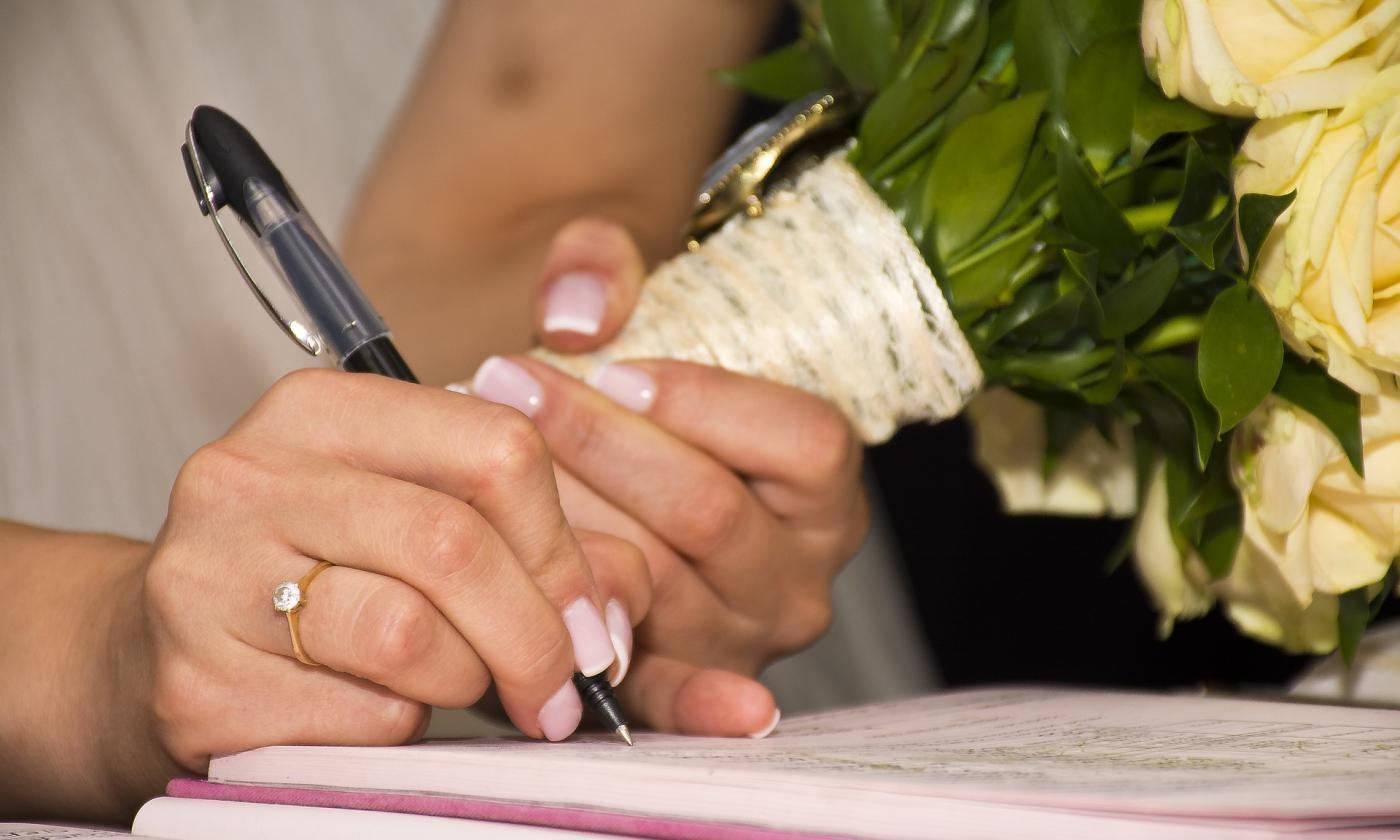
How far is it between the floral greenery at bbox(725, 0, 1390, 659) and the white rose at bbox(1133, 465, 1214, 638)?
0.04 feet

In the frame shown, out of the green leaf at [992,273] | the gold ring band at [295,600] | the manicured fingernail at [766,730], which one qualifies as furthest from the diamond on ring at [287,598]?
the green leaf at [992,273]

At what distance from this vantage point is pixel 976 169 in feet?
1.83

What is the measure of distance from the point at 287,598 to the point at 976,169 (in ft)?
1.19

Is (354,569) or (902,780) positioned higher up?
(354,569)

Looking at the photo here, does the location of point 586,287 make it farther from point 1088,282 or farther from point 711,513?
point 1088,282

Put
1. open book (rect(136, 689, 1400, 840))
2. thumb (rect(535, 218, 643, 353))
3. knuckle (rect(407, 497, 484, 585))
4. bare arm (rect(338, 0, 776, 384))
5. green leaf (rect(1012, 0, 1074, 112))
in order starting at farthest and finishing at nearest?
bare arm (rect(338, 0, 776, 384)) → thumb (rect(535, 218, 643, 353)) → green leaf (rect(1012, 0, 1074, 112)) → knuckle (rect(407, 497, 484, 585)) → open book (rect(136, 689, 1400, 840))

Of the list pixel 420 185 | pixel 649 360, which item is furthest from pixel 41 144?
pixel 649 360

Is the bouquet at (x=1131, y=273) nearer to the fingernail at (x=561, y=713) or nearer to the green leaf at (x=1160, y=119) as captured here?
the green leaf at (x=1160, y=119)

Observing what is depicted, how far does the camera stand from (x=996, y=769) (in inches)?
14.5

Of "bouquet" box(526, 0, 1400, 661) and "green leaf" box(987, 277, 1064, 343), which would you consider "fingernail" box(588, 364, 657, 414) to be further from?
"green leaf" box(987, 277, 1064, 343)

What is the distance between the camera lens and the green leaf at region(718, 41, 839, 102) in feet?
2.28

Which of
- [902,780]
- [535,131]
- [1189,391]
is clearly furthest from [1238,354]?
[535,131]

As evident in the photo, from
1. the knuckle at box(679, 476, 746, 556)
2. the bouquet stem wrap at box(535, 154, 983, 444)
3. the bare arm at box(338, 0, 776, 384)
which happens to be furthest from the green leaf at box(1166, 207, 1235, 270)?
the bare arm at box(338, 0, 776, 384)

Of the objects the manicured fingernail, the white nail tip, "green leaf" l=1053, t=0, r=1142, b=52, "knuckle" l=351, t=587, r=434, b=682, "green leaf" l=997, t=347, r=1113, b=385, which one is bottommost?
the manicured fingernail
